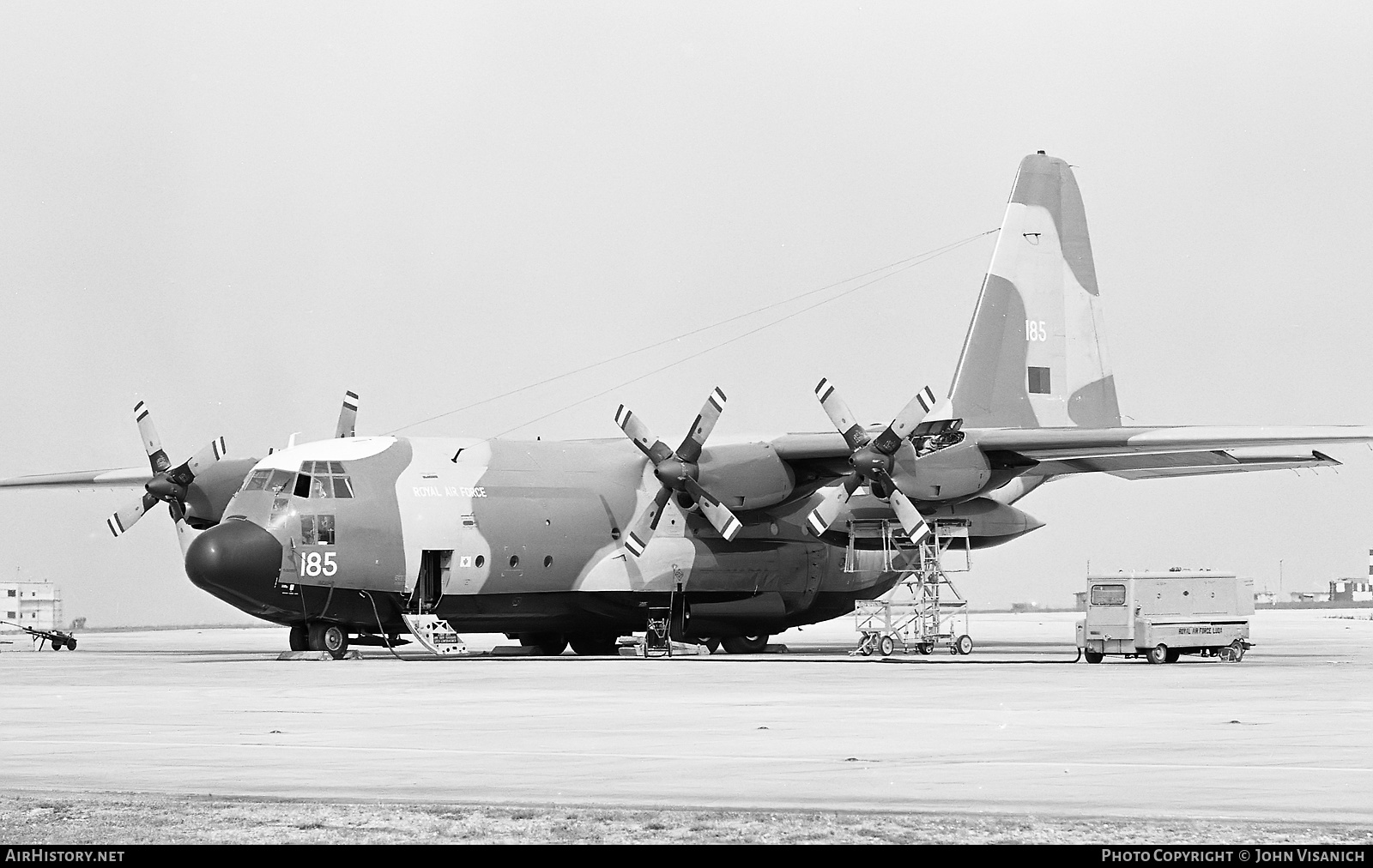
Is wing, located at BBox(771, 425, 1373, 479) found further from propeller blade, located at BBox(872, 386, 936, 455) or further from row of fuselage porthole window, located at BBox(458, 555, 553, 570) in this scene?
row of fuselage porthole window, located at BBox(458, 555, 553, 570)

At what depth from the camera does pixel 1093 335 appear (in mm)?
43062

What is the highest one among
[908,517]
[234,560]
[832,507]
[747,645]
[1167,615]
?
[832,507]

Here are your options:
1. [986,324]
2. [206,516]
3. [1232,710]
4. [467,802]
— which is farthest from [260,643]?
[467,802]

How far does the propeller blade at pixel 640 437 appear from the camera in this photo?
35438 mm

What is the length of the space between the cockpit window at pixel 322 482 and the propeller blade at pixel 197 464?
298 inches

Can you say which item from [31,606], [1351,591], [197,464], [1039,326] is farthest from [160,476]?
[1351,591]

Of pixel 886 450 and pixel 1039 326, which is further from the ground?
pixel 1039 326

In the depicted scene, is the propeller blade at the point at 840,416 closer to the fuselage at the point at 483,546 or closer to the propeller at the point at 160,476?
the fuselage at the point at 483,546

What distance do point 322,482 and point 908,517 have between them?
433 inches

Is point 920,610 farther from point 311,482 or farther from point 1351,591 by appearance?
point 1351,591

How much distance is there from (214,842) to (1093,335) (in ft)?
119

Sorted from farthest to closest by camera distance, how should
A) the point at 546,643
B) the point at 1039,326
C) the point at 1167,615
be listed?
the point at 1039,326 < the point at 546,643 < the point at 1167,615

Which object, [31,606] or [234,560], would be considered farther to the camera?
[31,606]

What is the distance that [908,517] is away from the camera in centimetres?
3356
